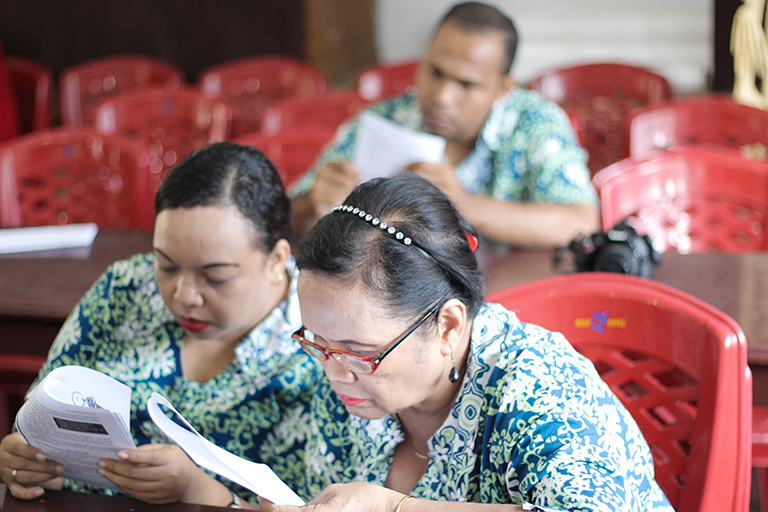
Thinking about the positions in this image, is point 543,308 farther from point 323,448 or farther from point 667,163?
point 667,163

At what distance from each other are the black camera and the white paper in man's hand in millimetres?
448

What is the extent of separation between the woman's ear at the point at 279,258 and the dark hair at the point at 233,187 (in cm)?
1

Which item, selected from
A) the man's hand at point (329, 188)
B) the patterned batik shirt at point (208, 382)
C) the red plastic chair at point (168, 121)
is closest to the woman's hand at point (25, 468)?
the patterned batik shirt at point (208, 382)

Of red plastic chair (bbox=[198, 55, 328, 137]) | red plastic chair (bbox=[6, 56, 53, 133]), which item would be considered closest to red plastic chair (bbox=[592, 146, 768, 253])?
red plastic chair (bbox=[198, 55, 328, 137])

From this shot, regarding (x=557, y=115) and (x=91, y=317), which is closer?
(x=91, y=317)

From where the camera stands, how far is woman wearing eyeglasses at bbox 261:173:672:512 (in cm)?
97

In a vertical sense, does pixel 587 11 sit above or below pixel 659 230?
above

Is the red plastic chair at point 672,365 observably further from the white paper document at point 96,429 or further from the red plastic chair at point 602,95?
the red plastic chair at point 602,95

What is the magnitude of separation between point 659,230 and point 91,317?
5.32 feet

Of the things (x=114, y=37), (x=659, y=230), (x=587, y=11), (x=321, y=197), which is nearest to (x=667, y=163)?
(x=659, y=230)

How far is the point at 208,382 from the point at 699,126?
2.29 metres

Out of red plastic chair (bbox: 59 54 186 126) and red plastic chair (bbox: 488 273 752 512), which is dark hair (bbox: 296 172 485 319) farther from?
red plastic chair (bbox: 59 54 186 126)

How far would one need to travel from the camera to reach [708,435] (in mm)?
1180

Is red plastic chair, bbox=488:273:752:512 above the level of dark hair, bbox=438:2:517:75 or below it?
below
